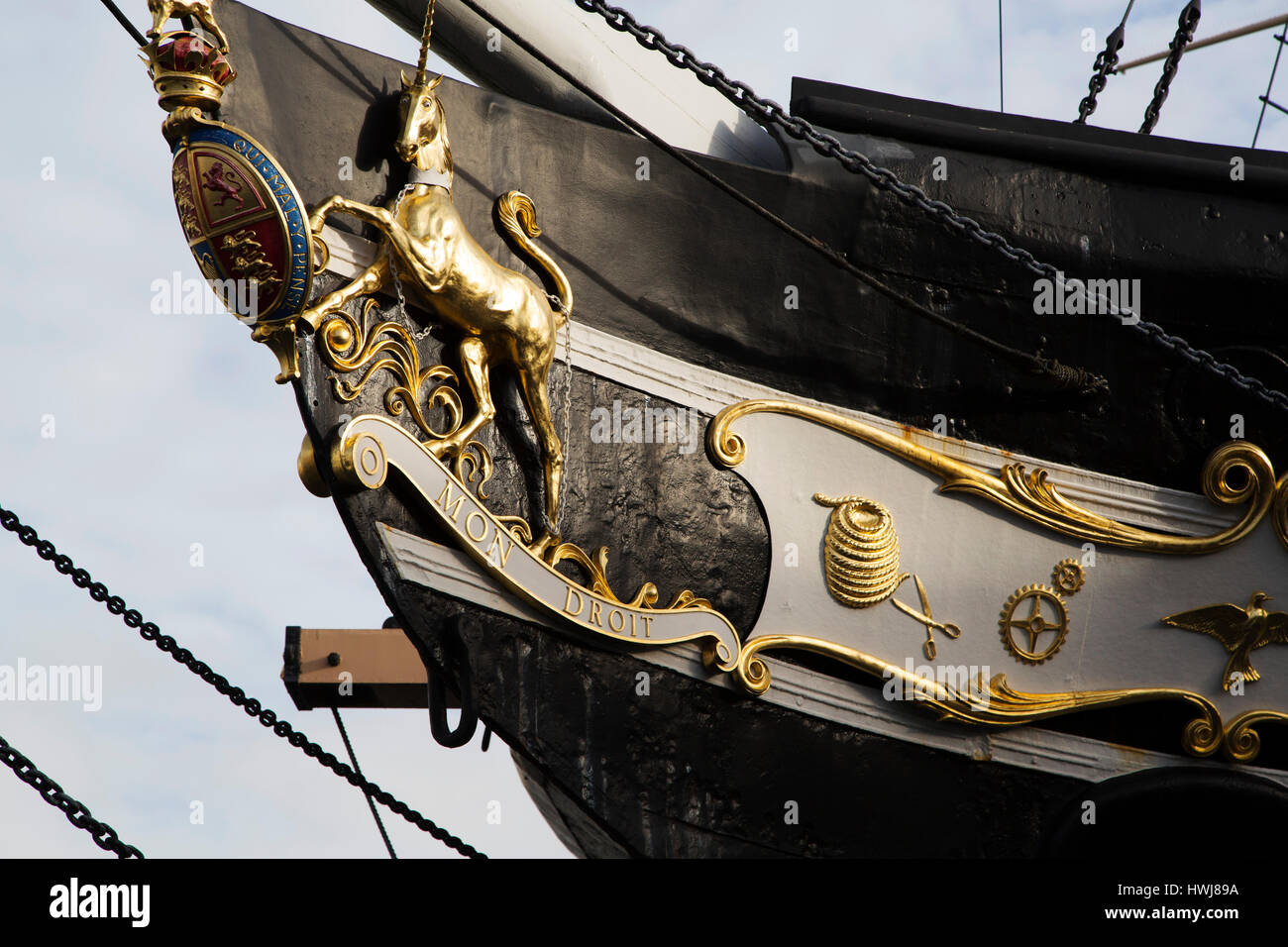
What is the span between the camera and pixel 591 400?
3.55 metres

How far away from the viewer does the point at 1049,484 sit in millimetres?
3873

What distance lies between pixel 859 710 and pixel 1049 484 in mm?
769

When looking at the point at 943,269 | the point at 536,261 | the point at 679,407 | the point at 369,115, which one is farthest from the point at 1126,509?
the point at 369,115

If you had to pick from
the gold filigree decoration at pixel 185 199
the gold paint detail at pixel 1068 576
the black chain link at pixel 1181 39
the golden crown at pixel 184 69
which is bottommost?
the gold paint detail at pixel 1068 576

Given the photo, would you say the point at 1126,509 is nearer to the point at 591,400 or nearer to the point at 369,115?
the point at 591,400

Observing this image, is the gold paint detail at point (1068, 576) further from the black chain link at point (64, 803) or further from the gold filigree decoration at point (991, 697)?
the black chain link at point (64, 803)

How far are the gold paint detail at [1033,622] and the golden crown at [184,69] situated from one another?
2210 millimetres

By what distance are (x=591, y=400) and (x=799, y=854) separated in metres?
1.17

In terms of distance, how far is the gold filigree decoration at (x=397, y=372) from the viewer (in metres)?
3.14

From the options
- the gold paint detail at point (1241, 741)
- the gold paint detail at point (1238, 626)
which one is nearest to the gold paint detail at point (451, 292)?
the gold paint detail at point (1238, 626)

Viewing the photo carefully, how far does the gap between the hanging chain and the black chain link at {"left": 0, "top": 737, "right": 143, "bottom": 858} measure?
4809 mm

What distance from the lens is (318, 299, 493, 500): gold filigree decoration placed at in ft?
10.3

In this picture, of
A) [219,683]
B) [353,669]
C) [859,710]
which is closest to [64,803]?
[219,683]

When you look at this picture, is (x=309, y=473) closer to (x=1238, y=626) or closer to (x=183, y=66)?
(x=183, y=66)
